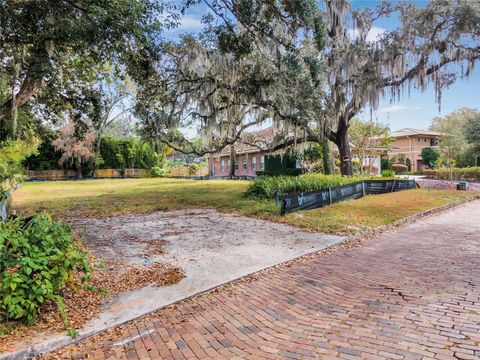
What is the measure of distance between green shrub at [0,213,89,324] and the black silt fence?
7.08 metres

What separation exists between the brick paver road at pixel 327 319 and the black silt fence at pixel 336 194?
4609 millimetres

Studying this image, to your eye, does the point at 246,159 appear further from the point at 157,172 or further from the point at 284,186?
the point at 284,186

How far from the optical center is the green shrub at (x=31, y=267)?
2.99 meters

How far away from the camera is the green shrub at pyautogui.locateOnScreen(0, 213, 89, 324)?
9.81 feet

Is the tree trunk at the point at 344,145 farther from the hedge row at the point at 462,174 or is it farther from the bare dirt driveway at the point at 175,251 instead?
the hedge row at the point at 462,174

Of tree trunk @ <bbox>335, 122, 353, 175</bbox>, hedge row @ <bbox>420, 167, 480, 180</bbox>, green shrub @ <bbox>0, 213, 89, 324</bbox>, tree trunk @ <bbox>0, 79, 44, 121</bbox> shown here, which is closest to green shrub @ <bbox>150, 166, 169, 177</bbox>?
tree trunk @ <bbox>335, 122, 353, 175</bbox>

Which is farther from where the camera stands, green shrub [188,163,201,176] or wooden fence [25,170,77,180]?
green shrub [188,163,201,176]

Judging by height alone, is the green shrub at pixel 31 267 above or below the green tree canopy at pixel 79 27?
below

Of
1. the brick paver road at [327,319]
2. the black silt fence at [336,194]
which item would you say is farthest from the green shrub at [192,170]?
the brick paver road at [327,319]

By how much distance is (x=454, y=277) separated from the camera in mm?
4605

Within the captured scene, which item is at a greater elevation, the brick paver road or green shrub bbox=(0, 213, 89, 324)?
green shrub bbox=(0, 213, 89, 324)

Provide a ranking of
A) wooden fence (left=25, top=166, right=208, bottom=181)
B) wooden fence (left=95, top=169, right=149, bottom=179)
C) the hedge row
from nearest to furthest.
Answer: the hedge row < wooden fence (left=25, top=166, right=208, bottom=181) < wooden fence (left=95, top=169, right=149, bottom=179)

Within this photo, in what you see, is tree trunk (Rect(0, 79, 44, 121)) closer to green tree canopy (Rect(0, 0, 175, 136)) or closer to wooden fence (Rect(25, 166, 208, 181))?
green tree canopy (Rect(0, 0, 175, 136))

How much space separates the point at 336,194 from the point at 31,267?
35.2 ft
